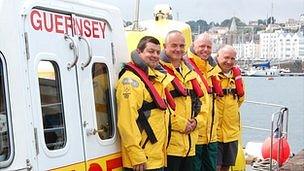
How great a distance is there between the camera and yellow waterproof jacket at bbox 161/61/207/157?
5480 mm

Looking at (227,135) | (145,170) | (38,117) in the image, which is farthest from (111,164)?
(227,135)

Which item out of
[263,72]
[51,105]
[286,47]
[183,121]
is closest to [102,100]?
[51,105]

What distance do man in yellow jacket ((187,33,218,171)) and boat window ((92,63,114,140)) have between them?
157cm

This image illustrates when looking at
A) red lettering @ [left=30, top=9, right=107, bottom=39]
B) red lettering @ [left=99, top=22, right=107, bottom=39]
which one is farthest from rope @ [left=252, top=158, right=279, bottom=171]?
red lettering @ [left=30, top=9, right=107, bottom=39]

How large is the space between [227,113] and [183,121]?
1361 mm

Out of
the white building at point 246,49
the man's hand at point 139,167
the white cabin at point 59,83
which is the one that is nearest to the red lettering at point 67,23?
the white cabin at point 59,83

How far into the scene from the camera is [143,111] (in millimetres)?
4910

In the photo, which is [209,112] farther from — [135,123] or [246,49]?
[246,49]

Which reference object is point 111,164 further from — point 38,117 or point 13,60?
point 13,60

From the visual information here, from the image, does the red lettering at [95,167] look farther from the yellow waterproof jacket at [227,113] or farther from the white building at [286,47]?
the white building at [286,47]

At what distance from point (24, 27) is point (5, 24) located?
201 millimetres

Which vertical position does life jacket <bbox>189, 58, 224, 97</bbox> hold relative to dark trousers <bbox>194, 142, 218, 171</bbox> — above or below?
above

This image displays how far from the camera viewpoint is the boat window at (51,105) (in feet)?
13.2

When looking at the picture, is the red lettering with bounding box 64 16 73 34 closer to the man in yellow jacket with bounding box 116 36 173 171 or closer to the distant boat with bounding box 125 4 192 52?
the man in yellow jacket with bounding box 116 36 173 171
